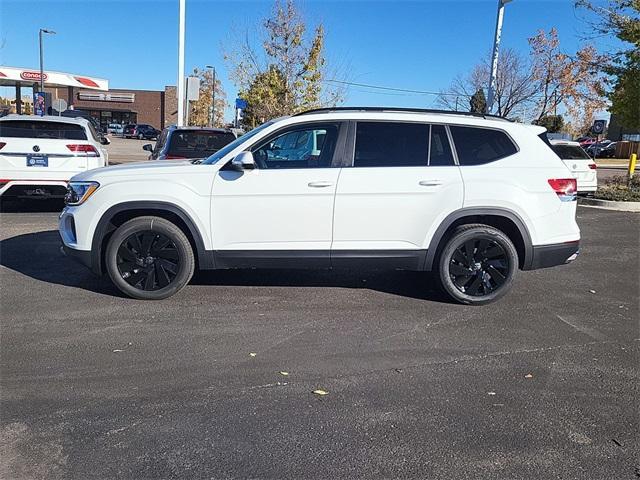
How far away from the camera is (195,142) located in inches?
365

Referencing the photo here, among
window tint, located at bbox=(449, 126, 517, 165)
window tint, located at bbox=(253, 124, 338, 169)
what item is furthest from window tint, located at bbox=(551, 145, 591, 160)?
window tint, located at bbox=(253, 124, 338, 169)

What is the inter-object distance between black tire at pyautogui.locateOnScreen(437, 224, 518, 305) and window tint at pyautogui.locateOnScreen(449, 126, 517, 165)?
0.66 meters

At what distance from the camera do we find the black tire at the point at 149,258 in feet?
16.7

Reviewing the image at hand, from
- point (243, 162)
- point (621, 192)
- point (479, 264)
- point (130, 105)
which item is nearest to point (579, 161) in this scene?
point (621, 192)

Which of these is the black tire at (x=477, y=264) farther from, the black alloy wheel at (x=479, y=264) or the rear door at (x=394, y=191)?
the rear door at (x=394, y=191)

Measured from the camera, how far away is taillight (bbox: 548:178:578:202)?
5.28 m

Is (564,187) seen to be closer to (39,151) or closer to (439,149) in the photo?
(439,149)

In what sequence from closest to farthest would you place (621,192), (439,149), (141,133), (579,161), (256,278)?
(439,149) < (256,278) < (579,161) < (621,192) < (141,133)

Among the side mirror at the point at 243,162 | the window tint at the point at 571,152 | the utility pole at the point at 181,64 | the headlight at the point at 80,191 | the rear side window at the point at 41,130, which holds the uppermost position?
the utility pole at the point at 181,64

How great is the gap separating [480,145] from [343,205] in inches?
59.2

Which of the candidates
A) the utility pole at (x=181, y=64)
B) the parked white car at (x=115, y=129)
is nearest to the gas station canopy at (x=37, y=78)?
the parked white car at (x=115, y=129)

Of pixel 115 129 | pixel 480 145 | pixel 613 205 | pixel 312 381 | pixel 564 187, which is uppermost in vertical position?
pixel 115 129

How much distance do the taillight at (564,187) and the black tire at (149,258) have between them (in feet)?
11.7

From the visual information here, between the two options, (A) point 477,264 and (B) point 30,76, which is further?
(B) point 30,76
